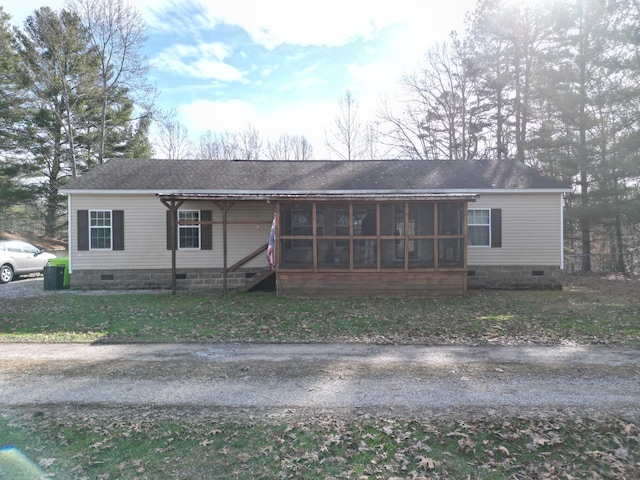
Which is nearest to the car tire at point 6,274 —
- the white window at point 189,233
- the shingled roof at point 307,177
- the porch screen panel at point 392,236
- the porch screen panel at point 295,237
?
the shingled roof at point 307,177

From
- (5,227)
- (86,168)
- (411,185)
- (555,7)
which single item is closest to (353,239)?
(411,185)

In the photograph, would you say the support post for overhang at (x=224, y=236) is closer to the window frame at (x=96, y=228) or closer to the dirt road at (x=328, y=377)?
the window frame at (x=96, y=228)

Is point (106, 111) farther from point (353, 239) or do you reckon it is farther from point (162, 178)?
point (353, 239)

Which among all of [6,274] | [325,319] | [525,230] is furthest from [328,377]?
[6,274]

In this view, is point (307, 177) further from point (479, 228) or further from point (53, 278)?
Result: point (53, 278)

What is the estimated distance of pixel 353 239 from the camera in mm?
11047

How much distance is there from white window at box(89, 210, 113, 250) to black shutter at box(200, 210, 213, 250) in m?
2.90

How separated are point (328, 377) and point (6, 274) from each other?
48.1 feet

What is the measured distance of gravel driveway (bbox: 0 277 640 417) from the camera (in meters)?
4.00

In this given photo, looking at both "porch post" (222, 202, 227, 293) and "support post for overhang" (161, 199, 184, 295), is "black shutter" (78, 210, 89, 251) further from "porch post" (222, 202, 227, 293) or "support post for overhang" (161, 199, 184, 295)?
"porch post" (222, 202, 227, 293)

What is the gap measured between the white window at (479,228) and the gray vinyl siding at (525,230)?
18 cm

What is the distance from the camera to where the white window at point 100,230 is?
12.8m

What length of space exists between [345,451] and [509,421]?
158 centimetres

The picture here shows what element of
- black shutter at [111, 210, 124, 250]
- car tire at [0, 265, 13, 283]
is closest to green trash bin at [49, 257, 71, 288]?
black shutter at [111, 210, 124, 250]
